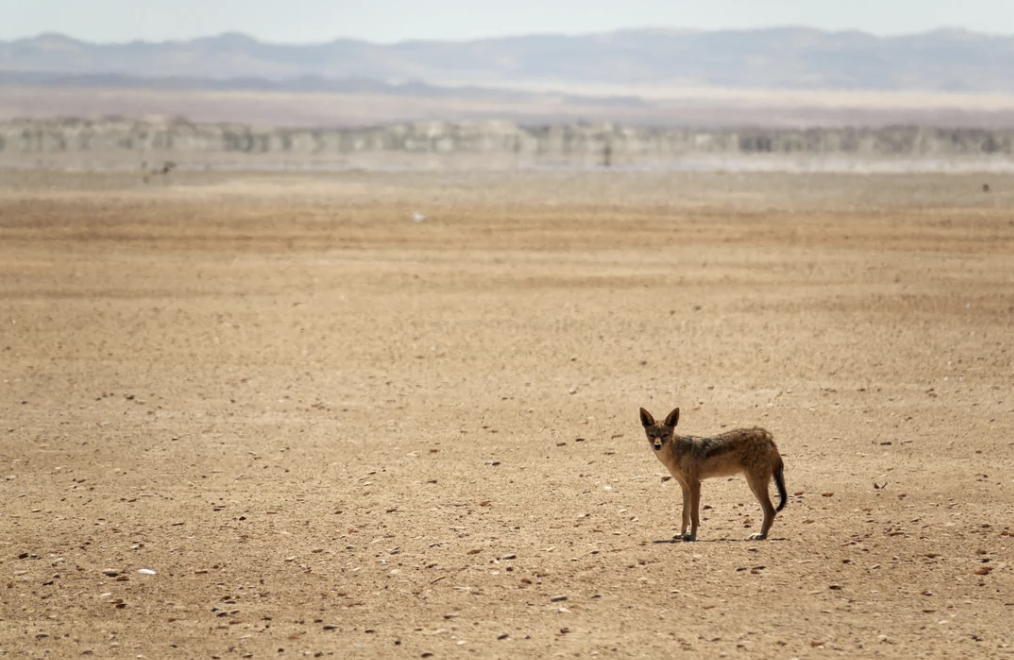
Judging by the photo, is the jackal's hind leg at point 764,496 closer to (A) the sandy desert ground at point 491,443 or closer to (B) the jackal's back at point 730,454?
(B) the jackal's back at point 730,454

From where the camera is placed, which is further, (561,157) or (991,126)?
(991,126)

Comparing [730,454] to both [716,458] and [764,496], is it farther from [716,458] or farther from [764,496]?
[764,496]

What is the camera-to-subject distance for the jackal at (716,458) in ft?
26.2

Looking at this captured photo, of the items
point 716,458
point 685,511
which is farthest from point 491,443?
point 716,458

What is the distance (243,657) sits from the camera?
21.8 ft

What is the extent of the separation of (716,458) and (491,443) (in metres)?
3.30

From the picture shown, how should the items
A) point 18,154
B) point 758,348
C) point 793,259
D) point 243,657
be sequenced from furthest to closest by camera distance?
1. point 18,154
2. point 793,259
3. point 758,348
4. point 243,657

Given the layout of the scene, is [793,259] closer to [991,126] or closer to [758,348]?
[758,348]

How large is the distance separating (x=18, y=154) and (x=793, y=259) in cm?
4146

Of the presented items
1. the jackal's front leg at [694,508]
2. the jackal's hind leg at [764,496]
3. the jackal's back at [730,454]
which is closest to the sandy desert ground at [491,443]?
the jackal's hind leg at [764,496]

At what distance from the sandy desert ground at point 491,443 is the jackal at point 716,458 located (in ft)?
1.09

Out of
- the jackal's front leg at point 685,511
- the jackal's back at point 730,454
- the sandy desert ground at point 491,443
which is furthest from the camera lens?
the jackal's front leg at point 685,511

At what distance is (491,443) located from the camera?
11047 millimetres

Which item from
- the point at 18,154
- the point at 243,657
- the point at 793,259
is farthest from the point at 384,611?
the point at 18,154
